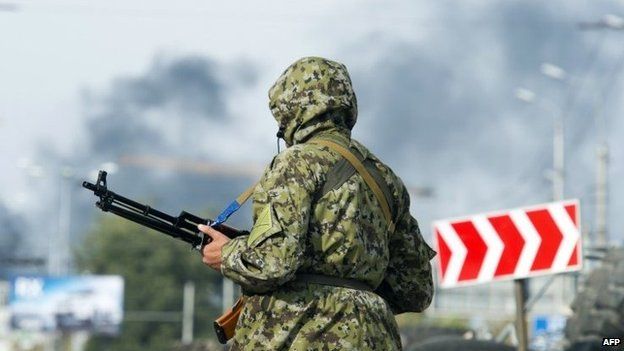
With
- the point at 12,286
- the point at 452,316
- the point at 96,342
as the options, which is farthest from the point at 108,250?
the point at 12,286

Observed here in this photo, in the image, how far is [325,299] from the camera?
22.2 feet

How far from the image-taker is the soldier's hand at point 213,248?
22.5 feet

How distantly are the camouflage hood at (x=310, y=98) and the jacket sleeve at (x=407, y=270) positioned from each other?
20.2 inches

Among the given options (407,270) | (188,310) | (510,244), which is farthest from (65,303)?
(407,270)

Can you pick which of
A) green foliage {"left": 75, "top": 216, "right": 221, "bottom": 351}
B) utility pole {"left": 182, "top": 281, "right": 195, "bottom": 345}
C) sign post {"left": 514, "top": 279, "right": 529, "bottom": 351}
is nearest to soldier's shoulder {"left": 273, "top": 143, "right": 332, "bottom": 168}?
sign post {"left": 514, "top": 279, "right": 529, "bottom": 351}

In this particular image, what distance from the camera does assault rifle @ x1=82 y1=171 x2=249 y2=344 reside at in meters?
7.13

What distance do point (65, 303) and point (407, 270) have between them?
2779 inches

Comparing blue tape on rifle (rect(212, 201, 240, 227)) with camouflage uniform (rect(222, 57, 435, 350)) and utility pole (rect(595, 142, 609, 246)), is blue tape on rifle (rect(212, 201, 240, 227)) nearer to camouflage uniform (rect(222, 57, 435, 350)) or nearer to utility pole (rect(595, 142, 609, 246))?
camouflage uniform (rect(222, 57, 435, 350))

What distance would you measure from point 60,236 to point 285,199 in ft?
221

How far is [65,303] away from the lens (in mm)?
77000

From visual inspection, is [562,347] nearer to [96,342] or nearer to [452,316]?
[452,316]

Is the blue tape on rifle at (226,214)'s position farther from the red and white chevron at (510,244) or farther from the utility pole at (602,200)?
the utility pole at (602,200)

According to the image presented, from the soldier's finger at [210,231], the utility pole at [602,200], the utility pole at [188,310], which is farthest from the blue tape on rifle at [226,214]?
the utility pole at [188,310]

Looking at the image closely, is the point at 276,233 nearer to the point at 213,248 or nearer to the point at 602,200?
the point at 213,248
